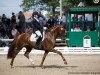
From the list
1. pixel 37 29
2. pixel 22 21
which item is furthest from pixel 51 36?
pixel 22 21

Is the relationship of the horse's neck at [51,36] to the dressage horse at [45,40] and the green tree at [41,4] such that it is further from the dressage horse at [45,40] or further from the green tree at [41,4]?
the green tree at [41,4]

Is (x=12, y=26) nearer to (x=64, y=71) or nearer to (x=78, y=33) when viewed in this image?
(x=78, y=33)

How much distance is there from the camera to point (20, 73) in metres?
16.8

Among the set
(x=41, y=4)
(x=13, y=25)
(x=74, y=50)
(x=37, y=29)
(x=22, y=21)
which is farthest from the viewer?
(x=41, y=4)

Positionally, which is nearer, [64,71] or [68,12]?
[64,71]

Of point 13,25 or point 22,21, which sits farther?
point 13,25

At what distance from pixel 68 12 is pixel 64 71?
11450 millimetres

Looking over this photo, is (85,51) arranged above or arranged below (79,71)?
below

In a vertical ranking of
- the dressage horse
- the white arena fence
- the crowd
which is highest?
the dressage horse

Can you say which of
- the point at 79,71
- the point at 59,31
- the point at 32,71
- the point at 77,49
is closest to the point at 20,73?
the point at 32,71

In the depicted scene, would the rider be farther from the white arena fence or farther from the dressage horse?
the white arena fence

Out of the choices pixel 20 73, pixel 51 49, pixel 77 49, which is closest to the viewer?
pixel 20 73

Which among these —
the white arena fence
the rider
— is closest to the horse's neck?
the rider

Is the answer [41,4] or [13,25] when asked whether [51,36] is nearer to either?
[13,25]
